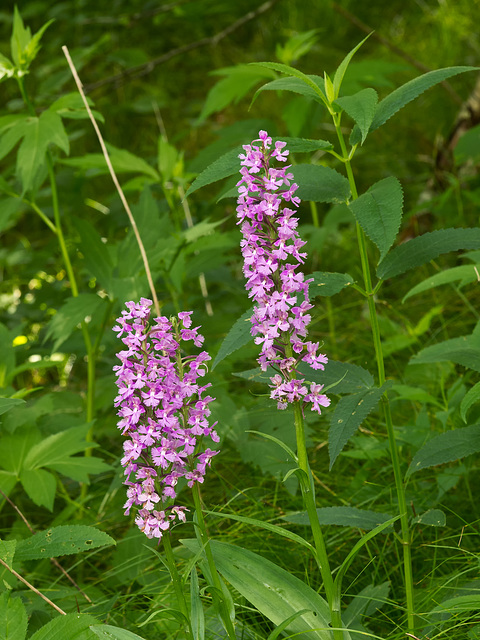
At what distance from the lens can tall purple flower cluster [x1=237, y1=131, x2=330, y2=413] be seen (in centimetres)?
125

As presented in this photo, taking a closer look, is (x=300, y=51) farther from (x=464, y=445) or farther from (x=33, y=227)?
(x=33, y=227)

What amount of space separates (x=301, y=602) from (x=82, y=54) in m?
3.02

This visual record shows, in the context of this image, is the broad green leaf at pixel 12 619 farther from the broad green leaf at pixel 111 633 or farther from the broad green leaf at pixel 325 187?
the broad green leaf at pixel 325 187

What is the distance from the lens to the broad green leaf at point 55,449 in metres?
2.26

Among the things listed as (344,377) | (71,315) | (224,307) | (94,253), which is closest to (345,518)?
(344,377)

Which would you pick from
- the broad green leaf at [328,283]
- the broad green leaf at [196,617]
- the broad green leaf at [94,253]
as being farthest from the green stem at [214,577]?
the broad green leaf at [94,253]

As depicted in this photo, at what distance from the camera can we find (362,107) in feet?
4.86

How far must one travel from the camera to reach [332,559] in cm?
204

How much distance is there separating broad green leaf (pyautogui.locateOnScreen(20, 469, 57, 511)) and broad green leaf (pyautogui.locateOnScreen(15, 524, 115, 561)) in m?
0.45

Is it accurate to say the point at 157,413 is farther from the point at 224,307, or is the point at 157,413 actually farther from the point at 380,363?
the point at 224,307

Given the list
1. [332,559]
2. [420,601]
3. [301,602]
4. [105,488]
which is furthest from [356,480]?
[105,488]

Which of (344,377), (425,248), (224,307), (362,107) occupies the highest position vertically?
(362,107)

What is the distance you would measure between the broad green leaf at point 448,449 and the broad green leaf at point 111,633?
719 millimetres

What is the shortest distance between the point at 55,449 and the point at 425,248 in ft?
4.50
